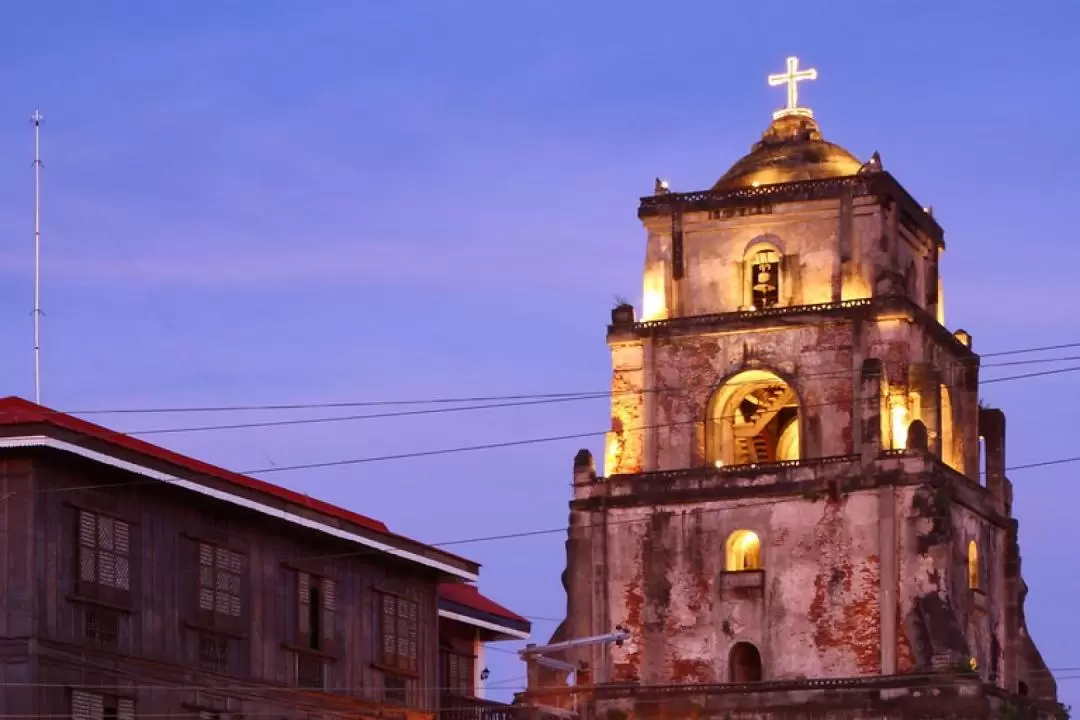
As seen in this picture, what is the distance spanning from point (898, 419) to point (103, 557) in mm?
34304

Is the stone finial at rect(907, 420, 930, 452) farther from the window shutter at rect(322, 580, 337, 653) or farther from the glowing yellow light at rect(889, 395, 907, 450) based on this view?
the window shutter at rect(322, 580, 337, 653)

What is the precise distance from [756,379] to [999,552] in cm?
877

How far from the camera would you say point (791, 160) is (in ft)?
266

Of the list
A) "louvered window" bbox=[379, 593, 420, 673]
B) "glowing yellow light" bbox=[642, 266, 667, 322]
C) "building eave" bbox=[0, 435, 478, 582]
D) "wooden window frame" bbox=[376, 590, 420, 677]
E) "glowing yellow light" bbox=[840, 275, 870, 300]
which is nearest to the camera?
"building eave" bbox=[0, 435, 478, 582]

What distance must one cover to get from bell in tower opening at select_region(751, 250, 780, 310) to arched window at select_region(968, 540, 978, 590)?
8468 millimetres

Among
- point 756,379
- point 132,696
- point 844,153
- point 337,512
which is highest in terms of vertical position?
point 844,153

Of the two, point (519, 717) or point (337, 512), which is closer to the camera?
point (337, 512)

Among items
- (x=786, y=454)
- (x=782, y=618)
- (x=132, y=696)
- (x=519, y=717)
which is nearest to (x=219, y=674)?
(x=132, y=696)

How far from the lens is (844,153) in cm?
8138

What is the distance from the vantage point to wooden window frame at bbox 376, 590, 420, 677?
55062 millimetres

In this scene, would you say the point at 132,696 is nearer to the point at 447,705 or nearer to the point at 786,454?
the point at 447,705

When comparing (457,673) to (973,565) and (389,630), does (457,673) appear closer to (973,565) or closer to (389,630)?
(389,630)

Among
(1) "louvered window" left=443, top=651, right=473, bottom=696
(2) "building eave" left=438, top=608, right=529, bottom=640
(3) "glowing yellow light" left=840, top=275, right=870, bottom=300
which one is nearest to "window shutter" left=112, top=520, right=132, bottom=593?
(2) "building eave" left=438, top=608, right=529, bottom=640

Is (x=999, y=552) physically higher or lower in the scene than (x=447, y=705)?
higher
